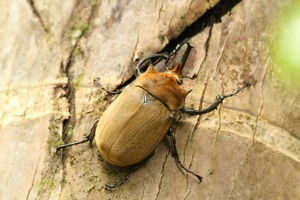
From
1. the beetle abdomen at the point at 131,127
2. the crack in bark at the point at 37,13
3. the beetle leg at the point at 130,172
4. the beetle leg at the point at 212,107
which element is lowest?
the beetle leg at the point at 130,172

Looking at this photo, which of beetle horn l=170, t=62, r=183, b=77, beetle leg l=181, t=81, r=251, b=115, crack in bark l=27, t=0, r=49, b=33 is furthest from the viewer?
crack in bark l=27, t=0, r=49, b=33

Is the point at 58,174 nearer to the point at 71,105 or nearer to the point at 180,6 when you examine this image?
the point at 71,105

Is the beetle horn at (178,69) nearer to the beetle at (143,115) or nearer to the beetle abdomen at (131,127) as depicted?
the beetle at (143,115)

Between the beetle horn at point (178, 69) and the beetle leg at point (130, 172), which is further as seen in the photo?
the beetle horn at point (178, 69)

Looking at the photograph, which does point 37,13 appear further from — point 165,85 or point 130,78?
point 165,85

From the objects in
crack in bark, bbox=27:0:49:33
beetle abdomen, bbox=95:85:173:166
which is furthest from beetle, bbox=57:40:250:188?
crack in bark, bbox=27:0:49:33

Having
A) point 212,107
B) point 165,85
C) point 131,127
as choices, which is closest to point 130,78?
Result: point 165,85

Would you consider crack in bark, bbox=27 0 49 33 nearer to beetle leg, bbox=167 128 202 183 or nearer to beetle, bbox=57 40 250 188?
beetle, bbox=57 40 250 188

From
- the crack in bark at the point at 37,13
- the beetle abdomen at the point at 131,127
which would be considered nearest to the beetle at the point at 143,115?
the beetle abdomen at the point at 131,127
